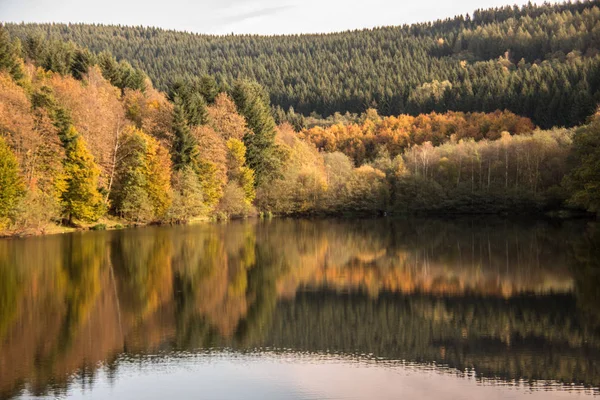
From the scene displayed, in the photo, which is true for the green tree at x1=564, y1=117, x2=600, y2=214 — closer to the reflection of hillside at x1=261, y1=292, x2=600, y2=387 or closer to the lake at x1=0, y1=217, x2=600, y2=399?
the lake at x1=0, y1=217, x2=600, y2=399

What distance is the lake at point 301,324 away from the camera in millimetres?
14867

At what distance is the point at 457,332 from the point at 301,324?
4617 millimetres

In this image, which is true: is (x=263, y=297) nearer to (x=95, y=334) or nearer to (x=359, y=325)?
(x=359, y=325)

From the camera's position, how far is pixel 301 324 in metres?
20.3

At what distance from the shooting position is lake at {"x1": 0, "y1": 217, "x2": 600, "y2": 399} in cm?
1487

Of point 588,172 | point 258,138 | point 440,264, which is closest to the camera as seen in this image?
point 440,264

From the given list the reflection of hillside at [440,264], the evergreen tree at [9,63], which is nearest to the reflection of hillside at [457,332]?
the reflection of hillside at [440,264]

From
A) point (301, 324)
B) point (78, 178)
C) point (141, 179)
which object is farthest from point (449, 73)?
point (301, 324)

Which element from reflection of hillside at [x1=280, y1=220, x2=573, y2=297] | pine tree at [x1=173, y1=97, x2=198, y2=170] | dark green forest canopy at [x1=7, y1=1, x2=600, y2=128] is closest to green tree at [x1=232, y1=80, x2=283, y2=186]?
pine tree at [x1=173, y1=97, x2=198, y2=170]

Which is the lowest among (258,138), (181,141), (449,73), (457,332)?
(457,332)

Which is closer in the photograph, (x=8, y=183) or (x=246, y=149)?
(x=8, y=183)

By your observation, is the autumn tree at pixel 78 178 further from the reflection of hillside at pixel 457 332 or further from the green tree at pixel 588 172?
the green tree at pixel 588 172

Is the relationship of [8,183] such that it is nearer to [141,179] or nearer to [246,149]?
[141,179]

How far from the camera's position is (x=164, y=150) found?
2638 inches
